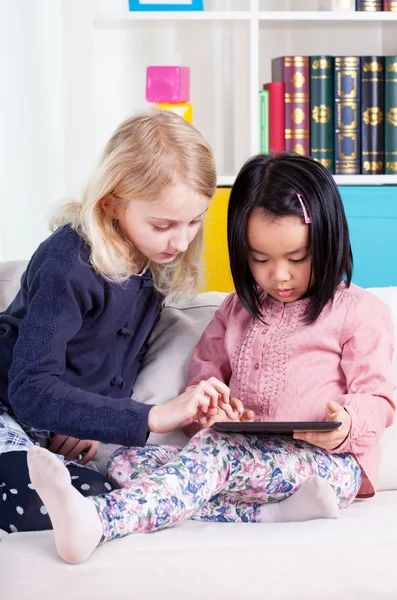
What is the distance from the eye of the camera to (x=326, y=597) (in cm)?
114

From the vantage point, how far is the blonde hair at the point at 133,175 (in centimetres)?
143

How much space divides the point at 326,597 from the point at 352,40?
6.59 ft

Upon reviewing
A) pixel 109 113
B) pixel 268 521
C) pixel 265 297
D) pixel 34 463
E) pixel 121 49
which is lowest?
pixel 268 521

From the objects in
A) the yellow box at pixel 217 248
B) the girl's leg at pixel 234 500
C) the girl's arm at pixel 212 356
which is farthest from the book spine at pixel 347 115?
the girl's leg at pixel 234 500

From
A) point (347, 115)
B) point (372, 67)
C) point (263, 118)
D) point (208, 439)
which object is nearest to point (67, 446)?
point (208, 439)

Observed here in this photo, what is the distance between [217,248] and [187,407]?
3.60 ft

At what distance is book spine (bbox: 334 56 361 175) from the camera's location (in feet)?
8.12

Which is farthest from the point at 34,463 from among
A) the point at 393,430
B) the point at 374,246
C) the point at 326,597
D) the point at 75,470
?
the point at 374,246

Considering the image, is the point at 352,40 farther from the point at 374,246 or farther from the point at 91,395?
the point at 91,395

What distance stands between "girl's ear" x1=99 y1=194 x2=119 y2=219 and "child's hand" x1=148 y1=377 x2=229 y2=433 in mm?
346

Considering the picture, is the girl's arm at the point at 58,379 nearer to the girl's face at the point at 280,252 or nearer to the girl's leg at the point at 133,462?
the girl's leg at the point at 133,462

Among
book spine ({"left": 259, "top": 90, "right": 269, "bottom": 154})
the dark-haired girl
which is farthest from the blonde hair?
book spine ({"left": 259, "top": 90, "right": 269, "bottom": 154})

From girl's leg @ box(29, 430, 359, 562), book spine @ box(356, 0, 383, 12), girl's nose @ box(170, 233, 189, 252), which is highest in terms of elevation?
book spine @ box(356, 0, 383, 12)

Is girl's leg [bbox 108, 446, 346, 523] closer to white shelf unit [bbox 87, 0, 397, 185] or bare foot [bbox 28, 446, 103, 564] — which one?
bare foot [bbox 28, 446, 103, 564]
